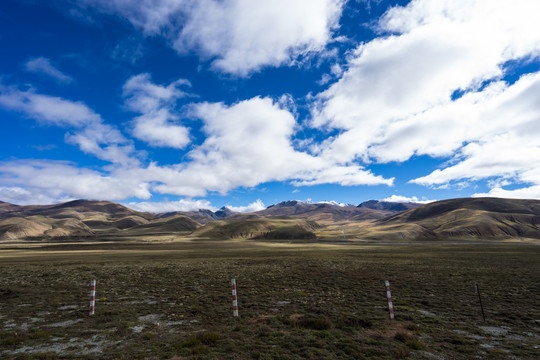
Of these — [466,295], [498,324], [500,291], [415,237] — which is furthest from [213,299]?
[415,237]

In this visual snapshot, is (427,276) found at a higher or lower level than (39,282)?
lower

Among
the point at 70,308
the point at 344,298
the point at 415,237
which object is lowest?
the point at 415,237

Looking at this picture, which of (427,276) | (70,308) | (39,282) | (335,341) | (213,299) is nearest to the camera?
(335,341)

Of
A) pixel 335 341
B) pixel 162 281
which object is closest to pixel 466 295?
pixel 335 341

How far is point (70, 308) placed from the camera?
15.0 metres

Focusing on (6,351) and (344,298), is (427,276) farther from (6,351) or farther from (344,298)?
(6,351)

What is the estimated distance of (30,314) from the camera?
1370cm

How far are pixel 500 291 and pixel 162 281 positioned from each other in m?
28.1

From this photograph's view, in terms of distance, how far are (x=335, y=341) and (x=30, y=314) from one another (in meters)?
16.2

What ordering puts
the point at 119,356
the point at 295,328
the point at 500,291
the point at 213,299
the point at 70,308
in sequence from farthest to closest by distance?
the point at 500,291 → the point at 213,299 → the point at 70,308 → the point at 295,328 → the point at 119,356

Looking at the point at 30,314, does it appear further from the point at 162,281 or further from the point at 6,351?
the point at 162,281

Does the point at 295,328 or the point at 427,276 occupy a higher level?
the point at 295,328

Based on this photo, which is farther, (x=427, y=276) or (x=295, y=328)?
(x=427, y=276)

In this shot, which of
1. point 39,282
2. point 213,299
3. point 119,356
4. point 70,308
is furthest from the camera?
point 39,282
